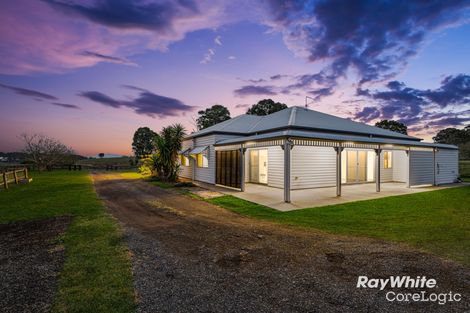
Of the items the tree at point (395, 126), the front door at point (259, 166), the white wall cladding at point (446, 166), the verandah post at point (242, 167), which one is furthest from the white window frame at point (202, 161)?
the tree at point (395, 126)

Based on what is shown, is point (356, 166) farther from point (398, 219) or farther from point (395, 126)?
point (395, 126)

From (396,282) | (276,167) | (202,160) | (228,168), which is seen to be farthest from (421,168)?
(202,160)

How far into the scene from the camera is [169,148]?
720 inches

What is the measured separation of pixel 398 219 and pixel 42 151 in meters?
42.5

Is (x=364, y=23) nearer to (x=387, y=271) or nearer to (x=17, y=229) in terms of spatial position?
(x=387, y=271)

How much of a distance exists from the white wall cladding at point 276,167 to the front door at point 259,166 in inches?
22.1

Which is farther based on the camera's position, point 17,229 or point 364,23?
point 364,23

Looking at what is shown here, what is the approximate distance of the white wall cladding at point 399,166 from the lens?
1681cm

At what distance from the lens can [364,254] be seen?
422 centimetres

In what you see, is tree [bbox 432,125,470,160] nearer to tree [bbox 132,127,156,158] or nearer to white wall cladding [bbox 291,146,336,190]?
white wall cladding [bbox 291,146,336,190]

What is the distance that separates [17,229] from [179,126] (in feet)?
45.0

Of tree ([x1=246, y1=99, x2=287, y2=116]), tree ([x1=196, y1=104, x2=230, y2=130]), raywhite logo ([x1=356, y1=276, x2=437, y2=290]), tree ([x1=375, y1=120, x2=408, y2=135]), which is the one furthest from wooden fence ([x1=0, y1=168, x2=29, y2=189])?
tree ([x1=375, y1=120, x2=408, y2=135])

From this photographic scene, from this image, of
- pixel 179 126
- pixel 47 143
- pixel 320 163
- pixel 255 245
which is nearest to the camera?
pixel 255 245

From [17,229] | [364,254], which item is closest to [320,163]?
[364,254]
